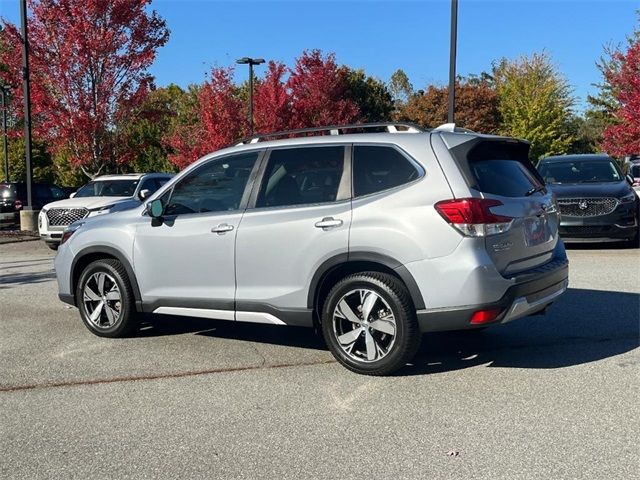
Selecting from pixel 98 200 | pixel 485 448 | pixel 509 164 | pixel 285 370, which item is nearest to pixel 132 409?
pixel 285 370

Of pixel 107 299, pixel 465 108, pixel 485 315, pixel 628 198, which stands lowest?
pixel 107 299

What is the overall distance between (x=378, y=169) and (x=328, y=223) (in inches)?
21.9

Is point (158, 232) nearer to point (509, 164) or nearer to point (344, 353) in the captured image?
point (344, 353)

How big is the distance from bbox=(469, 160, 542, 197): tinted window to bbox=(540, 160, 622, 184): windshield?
823cm

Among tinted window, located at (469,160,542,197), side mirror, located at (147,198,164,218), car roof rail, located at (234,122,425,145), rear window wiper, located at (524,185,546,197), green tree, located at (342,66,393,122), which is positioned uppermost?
green tree, located at (342,66,393,122)

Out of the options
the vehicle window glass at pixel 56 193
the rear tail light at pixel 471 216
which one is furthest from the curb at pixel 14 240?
the rear tail light at pixel 471 216

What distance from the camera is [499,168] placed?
505 cm

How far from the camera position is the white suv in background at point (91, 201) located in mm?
12984

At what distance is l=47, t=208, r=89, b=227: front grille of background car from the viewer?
12977 mm

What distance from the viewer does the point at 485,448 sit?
3637mm

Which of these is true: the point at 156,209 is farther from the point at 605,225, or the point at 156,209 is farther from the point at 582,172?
the point at 582,172

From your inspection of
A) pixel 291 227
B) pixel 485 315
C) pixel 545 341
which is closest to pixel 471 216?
pixel 485 315

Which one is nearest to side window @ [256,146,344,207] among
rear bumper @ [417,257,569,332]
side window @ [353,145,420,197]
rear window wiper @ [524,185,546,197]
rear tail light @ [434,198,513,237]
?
side window @ [353,145,420,197]

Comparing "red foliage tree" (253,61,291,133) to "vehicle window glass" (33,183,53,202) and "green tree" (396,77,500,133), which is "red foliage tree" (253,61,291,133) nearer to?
"vehicle window glass" (33,183,53,202)
